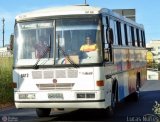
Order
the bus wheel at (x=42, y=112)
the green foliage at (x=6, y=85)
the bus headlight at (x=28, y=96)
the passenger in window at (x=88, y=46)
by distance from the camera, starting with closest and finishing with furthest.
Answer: the passenger in window at (x=88, y=46), the bus headlight at (x=28, y=96), the bus wheel at (x=42, y=112), the green foliage at (x=6, y=85)

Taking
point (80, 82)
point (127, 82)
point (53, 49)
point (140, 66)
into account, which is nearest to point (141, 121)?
point (80, 82)

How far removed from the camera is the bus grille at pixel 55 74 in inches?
551

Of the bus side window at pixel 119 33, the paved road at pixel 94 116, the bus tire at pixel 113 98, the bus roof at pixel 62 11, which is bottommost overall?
the paved road at pixel 94 116

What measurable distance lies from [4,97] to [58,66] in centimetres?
912

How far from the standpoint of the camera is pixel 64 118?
1592 centimetres

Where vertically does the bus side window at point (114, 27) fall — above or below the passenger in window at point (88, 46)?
above

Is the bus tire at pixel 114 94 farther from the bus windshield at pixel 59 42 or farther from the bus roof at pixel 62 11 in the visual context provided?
the bus roof at pixel 62 11

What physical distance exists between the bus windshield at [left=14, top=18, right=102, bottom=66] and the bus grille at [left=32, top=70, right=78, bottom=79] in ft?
0.81

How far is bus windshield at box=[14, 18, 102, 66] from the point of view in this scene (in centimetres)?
1409

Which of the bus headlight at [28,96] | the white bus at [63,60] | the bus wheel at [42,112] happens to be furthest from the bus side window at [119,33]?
the bus headlight at [28,96]

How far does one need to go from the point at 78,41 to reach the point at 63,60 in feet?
2.18

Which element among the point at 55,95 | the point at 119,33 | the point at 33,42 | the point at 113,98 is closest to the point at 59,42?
the point at 33,42

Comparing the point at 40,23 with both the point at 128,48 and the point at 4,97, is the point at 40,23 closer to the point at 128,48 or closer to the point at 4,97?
the point at 128,48

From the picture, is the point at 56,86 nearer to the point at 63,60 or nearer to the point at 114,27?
the point at 63,60
